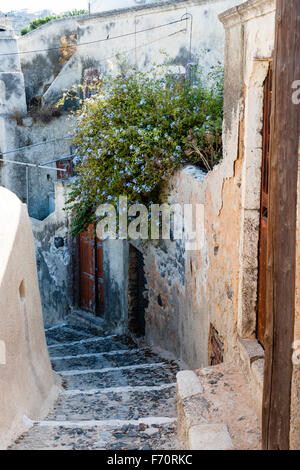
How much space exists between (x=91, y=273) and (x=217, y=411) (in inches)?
282

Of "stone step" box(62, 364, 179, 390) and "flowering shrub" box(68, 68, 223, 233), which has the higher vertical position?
"flowering shrub" box(68, 68, 223, 233)

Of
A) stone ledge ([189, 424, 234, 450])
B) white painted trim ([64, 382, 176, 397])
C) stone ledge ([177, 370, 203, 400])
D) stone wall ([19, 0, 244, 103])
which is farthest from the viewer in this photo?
stone wall ([19, 0, 244, 103])

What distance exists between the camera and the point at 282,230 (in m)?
2.54

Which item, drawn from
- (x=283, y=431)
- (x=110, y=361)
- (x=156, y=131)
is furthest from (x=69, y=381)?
(x=283, y=431)

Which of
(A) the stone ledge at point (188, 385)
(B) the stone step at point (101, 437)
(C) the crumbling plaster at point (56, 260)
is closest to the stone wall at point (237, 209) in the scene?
(A) the stone ledge at point (188, 385)

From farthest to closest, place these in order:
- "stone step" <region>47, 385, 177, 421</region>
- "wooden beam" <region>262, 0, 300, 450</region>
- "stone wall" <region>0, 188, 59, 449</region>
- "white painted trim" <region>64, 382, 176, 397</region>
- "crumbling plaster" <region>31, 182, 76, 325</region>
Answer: "crumbling plaster" <region>31, 182, 76, 325</region> < "white painted trim" <region>64, 382, 176, 397</region> < "stone step" <region>47, 385, 177, 421</region> < "stone wall" <region>0, 188, 59, 449</region> < "wooden beam" <region>262, 0, 300, 450</region>

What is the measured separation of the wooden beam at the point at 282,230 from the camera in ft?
7.98

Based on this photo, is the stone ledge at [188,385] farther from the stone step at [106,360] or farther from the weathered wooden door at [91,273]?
the weathered wooden door at [91,273]

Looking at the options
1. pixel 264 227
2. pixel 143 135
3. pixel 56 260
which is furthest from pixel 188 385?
pixel 56 260

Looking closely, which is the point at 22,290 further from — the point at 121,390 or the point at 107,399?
the point at 121,390

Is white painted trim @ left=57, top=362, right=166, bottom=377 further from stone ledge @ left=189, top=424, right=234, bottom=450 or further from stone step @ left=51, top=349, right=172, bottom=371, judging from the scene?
stone ledge @ left=189, top=424, right=234, bottom=450

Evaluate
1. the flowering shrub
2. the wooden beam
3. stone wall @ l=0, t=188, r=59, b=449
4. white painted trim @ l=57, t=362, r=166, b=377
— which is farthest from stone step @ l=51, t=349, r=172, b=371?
the wooden beam

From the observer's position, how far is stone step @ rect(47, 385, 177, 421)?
4949 mm
